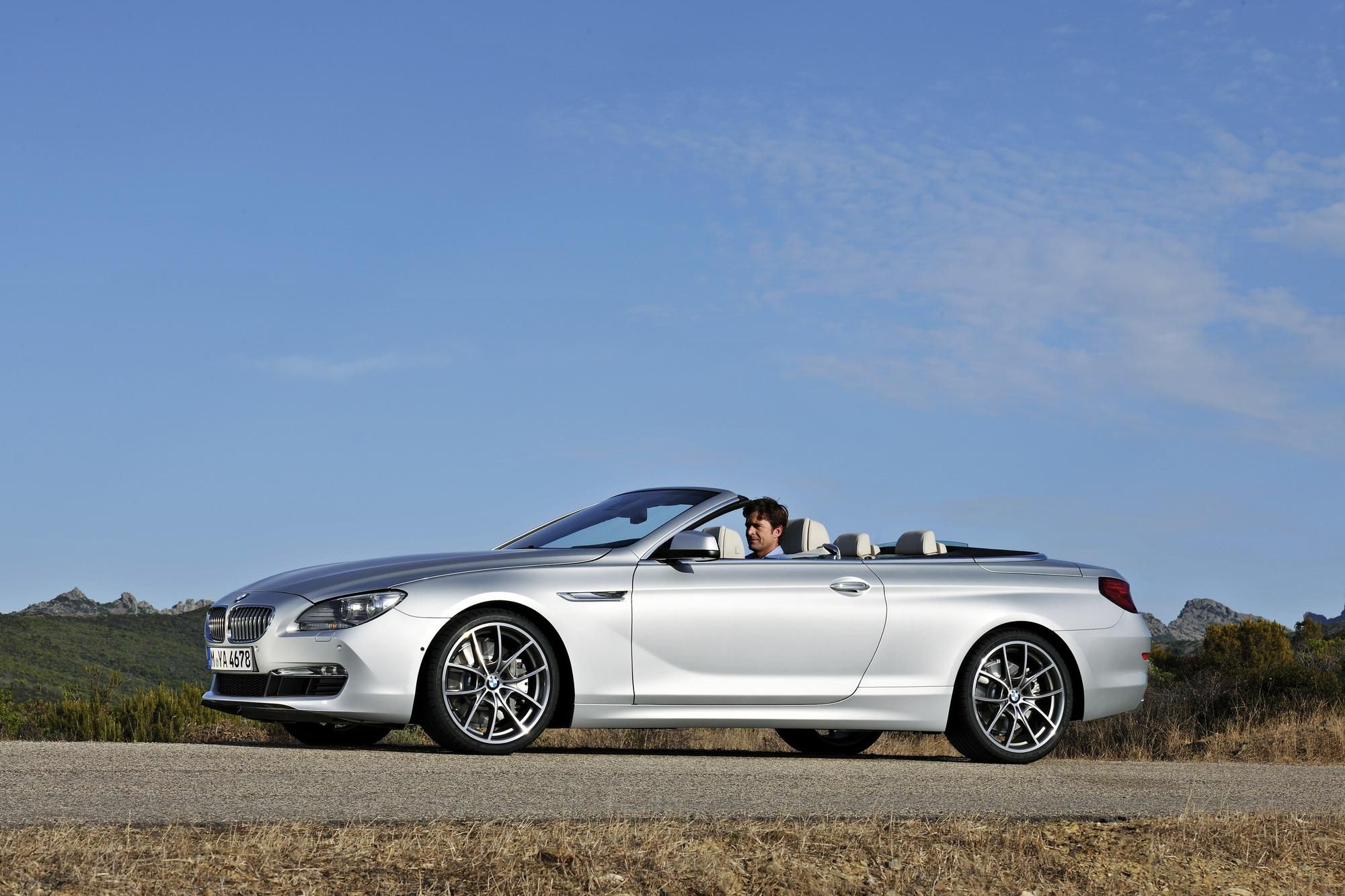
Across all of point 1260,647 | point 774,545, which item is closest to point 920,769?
point 774,545

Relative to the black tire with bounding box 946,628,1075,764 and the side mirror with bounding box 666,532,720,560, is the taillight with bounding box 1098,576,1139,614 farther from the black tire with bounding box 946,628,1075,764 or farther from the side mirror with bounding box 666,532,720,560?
the side mirror with bounding box 666,532,720,560

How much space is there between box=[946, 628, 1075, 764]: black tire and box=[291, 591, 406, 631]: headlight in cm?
379

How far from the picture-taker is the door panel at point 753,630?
910cm

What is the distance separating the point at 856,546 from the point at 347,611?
342cm

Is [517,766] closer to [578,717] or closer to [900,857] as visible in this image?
[578,717]

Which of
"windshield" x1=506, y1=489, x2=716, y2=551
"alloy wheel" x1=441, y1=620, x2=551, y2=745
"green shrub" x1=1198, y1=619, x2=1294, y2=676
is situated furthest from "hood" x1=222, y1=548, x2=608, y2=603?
"green shrub" x1=1198, y1=619, x2=1294, y2=676

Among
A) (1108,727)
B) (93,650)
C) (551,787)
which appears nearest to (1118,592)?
(551,787)

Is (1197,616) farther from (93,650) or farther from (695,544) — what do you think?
(695,544)

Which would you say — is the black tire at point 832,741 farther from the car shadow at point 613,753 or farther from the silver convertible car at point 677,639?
the silver convertible car at point 677,639

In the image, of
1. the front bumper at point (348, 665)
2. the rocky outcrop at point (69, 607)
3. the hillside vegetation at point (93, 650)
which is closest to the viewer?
the front bumper at point (348, 665)

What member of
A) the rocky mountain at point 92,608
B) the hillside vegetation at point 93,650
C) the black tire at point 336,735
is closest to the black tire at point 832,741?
the black tire at point 336,735

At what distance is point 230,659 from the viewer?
911 centimetres

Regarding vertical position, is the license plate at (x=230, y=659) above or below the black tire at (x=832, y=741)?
above

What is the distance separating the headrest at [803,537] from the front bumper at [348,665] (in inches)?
105
